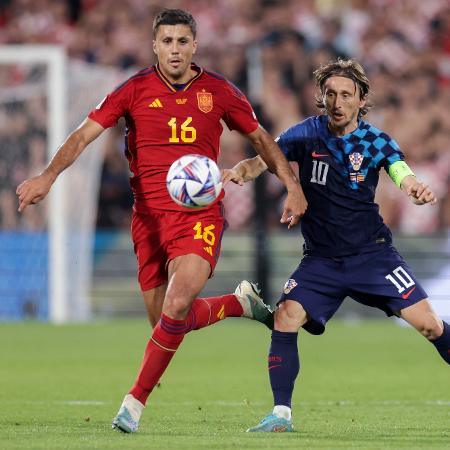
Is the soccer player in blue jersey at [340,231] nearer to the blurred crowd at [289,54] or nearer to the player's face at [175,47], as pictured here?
the player's face at [175,47]

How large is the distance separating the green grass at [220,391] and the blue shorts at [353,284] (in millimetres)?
681

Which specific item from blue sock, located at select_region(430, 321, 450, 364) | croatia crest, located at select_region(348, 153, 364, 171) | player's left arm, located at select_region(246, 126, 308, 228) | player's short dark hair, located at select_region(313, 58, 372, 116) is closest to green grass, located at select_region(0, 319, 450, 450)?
blue sock, located at select_region(430, 321, 450, 364)

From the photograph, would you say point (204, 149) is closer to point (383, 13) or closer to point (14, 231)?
point (14, 231)

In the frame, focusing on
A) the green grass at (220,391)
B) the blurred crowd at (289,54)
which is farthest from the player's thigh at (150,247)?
the blurred crowd at (289,54)

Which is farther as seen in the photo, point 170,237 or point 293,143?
point 293,143

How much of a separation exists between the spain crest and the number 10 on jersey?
0.44 feet

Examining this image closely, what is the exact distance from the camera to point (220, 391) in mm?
9320

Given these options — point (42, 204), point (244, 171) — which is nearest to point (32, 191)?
point (244, 171)

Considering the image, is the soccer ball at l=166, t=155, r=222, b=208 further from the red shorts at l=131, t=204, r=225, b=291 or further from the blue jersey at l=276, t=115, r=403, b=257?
the blue jersey at l=276, t=115, r=403, b=257

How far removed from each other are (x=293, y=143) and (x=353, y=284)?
92 cm

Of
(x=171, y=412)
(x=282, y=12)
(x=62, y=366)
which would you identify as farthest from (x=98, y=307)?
(x=171, y=412)

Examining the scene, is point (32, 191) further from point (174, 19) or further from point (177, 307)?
point (174, 19)

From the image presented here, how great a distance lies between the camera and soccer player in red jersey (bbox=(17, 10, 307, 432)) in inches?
258

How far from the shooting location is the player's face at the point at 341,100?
691 cm
